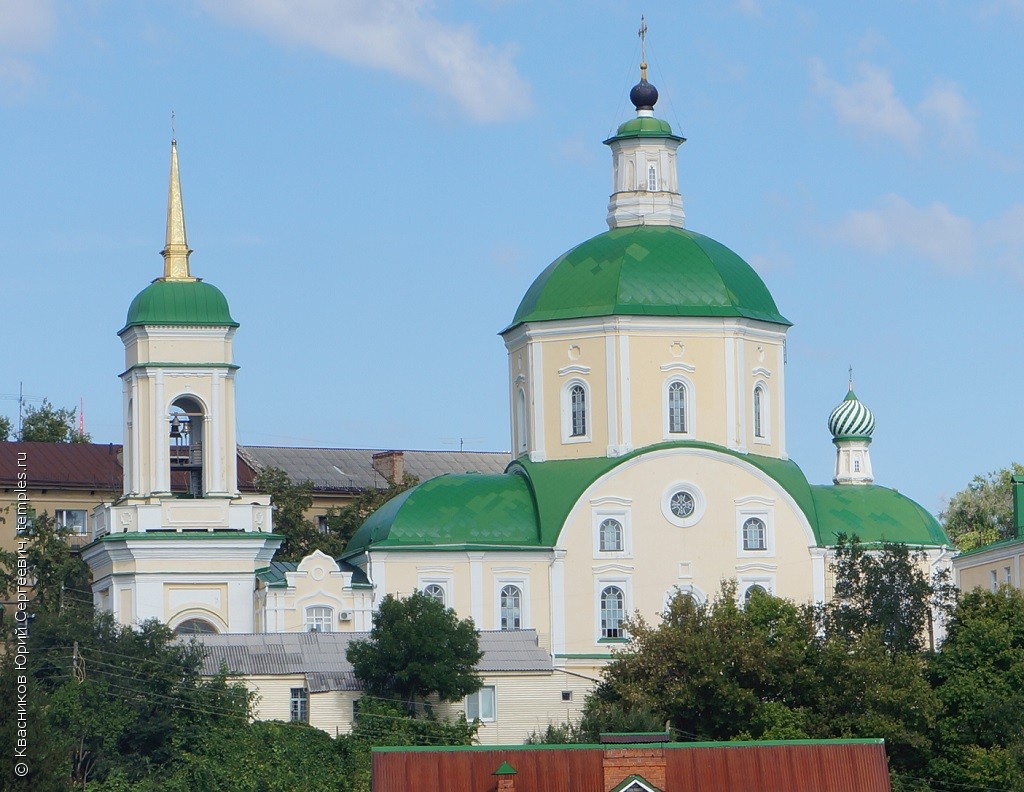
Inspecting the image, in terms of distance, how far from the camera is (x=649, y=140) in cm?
6662

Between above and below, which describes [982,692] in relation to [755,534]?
below

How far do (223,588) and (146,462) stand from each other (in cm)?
322

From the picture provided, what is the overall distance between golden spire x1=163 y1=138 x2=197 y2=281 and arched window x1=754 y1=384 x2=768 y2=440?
12552mm

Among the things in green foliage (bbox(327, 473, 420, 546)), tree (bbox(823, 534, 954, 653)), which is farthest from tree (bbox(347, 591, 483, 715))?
green foliage (bbox(327, 473, 420, 546))

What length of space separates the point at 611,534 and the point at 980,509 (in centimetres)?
2601

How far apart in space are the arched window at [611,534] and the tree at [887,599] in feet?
20.0

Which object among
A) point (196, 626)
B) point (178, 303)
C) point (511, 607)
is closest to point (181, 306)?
point (178, 303)

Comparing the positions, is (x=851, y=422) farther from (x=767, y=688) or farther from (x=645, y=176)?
(x=767, y=688)

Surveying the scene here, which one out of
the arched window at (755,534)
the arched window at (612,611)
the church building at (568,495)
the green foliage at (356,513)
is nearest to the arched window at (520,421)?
the church building at (568,495)

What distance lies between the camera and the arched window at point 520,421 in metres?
64.5

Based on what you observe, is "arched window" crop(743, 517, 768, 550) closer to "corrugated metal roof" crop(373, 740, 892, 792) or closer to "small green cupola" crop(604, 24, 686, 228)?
"small green cupola" crop(604, 24, 686, 228)

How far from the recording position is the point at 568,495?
61.5 m

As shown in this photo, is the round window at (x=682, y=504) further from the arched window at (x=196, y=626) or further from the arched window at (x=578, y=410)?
the arched window at (x=196, y=626)

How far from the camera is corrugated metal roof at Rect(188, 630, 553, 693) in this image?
55.6 m
